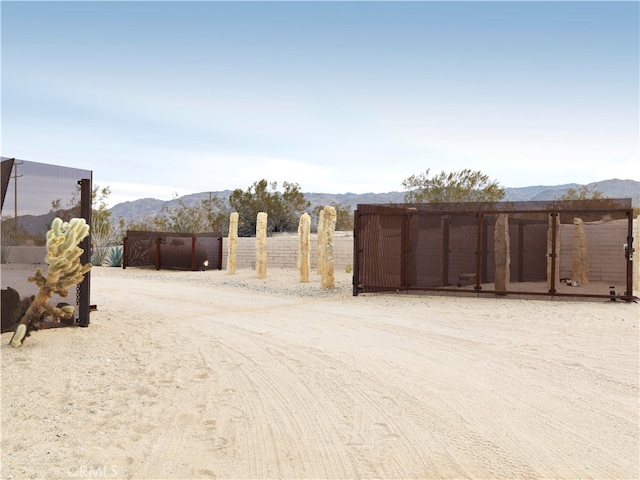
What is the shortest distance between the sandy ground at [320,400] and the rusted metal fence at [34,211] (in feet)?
2.53

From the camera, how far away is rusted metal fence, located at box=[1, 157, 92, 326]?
7.28 metres

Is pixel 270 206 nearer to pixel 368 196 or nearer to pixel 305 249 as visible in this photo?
pixel 305 249

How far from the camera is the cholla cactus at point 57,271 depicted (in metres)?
6.89

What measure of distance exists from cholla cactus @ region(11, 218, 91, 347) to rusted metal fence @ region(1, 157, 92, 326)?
0.39 meters

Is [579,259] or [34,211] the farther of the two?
[579,259]

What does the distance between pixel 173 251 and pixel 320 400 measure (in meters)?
20.8

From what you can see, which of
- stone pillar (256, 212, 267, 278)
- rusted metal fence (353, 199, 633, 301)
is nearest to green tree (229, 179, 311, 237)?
stone pillar (256, 212, 267, 278)

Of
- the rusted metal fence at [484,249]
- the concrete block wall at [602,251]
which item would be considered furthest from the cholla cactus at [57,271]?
the concrete block wall at [602,251]

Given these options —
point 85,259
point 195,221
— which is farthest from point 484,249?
point 195,221

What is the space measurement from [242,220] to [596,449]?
34208 mm

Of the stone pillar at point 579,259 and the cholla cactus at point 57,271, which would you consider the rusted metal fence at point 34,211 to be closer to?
the cholla cactus at point 57,271

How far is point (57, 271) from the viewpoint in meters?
6.92

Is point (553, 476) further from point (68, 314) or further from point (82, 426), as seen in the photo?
point (68, 314)

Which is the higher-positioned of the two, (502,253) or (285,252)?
(502,253)
